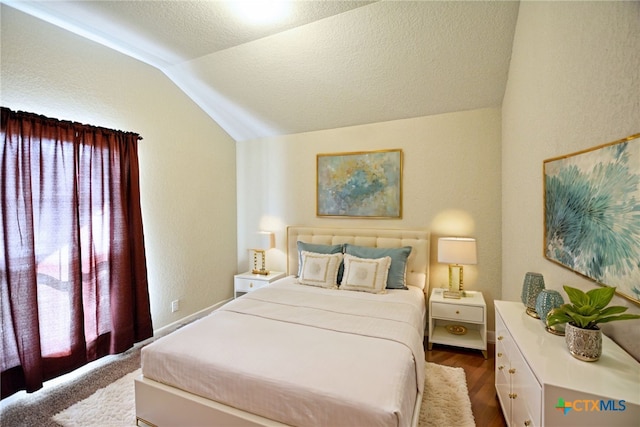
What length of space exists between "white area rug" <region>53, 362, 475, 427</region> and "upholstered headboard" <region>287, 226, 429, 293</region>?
104 centimetres

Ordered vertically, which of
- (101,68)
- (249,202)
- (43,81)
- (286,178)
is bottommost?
(249,202)

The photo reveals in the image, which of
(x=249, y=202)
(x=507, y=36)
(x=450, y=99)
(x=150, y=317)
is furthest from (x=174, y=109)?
(x=507, y=36)

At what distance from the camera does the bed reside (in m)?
1.31

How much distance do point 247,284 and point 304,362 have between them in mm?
2320

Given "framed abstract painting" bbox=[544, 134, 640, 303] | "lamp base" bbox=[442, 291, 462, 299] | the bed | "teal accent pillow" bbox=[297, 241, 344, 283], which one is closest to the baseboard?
the bed

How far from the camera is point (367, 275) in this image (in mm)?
2768

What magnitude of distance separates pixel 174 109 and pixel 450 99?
3031mm

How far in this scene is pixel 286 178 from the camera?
3.85 m

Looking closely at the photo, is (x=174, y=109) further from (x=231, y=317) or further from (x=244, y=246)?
(x=231, y=317)

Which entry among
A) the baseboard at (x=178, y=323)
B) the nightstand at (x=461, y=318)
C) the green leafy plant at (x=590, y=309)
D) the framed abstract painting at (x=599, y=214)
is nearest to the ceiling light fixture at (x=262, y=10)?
the framed abstract painting at (x=599, y=214)

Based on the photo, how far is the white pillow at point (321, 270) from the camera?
9.64 feet

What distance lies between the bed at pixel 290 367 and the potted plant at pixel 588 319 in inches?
29.5

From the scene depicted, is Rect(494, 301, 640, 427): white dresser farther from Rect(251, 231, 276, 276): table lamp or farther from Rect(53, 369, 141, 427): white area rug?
Rect(251, 231, 276, 276): table lamp

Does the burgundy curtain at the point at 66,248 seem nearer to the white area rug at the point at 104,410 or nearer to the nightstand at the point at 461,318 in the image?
the white area rug at the point at 104,410
